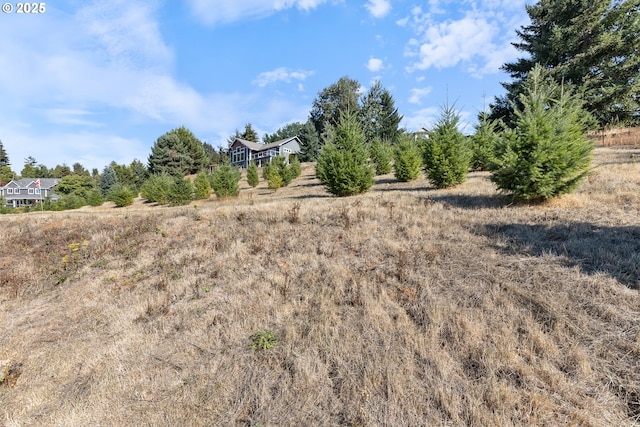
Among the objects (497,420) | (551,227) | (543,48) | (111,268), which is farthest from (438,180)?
(543,48)

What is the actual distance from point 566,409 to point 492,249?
3.52 m

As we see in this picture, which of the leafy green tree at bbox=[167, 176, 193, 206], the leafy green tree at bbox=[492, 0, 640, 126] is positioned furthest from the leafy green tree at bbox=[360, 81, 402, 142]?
the leafy green tree at bbox=[167, 176, 193, 206]

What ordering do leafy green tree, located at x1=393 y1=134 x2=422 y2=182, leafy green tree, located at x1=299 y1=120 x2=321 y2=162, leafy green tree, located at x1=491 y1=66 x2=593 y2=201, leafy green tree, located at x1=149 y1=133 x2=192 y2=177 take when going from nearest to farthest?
leafy green tree, located at x1=491 y1=66 x2=593 y2=201 < leafy green tree, located at x1=393 y1=134 x2=422 y2=182 < leafy green tree, located at x1=149 y1=133 x2=192 y2=177 < leafy green tree, located at x1=299 y1=120 x2=321 y2=162

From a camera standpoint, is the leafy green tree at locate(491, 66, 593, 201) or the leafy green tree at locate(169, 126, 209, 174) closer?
the leafy green tree at locate(491, 66, 593, 201)

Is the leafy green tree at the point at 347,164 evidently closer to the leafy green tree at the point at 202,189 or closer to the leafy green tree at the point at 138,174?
the leafy green tree at the point at 202,189

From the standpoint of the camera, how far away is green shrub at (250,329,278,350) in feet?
14.4

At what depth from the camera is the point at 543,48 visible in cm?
2452

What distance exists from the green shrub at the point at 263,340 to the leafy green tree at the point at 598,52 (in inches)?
985

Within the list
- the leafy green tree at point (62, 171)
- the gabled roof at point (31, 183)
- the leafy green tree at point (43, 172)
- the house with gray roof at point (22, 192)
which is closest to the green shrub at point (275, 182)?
the house with gray roof at point (22, 192)

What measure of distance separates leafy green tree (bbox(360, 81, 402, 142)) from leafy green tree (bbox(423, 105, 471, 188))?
33198mm

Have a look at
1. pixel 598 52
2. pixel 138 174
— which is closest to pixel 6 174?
pixel 138 174

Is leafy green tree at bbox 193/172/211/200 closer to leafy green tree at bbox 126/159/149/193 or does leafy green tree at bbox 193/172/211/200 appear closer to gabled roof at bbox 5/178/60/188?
leafy green tree at bbox 126/159/149/193

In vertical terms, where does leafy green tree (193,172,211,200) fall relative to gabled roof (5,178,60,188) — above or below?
below

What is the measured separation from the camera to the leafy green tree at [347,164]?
13336mm
